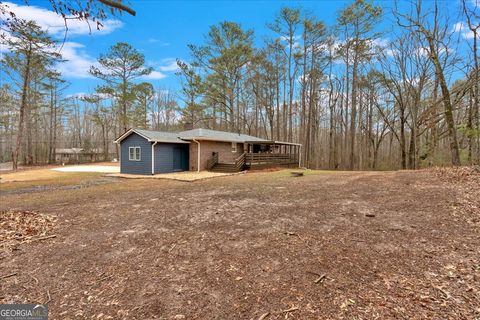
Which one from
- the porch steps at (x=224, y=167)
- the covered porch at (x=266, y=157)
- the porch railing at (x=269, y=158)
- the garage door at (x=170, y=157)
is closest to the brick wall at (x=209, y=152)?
the garage door at (x=170, y=157)

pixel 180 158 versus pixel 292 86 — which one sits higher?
pixel 292 86

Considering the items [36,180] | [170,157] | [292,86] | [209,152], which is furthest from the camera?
[292,86]

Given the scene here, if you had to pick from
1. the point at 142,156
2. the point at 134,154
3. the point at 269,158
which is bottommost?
the point at 269,158

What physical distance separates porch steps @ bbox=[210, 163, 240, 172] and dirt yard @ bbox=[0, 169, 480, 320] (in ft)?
37.5

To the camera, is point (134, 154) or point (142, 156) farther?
point (134, 154)

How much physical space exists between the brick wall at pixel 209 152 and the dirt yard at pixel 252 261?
1195 cm

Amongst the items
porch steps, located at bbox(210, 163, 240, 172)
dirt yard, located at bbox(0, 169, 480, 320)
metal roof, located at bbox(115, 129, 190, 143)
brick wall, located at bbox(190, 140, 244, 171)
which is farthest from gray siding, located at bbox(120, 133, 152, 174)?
dirt yard, located at bbox(0, 169, 480, 320)

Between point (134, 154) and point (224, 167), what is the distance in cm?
638

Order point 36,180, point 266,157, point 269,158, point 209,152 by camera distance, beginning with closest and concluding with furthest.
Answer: point 36,180
point 209,152
point 266,157
point 269,158

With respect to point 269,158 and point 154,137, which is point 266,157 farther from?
point 154,137

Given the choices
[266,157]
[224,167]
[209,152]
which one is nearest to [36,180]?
[209,152]

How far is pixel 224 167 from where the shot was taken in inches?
704

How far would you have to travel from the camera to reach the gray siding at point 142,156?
52.4ft

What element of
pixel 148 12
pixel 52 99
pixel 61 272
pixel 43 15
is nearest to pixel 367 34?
pixel 148 12
